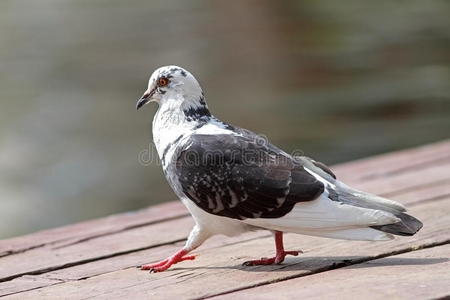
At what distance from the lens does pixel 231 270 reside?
4426 millimetres

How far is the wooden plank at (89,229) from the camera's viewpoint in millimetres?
5246

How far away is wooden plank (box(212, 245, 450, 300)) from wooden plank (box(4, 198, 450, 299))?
10cm

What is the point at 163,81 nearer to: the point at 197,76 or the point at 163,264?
the point at 163,264

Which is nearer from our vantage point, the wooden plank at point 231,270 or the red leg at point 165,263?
the wooden plank at point 231,270

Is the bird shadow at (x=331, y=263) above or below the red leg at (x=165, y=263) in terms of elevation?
below

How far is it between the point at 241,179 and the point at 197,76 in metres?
9.11

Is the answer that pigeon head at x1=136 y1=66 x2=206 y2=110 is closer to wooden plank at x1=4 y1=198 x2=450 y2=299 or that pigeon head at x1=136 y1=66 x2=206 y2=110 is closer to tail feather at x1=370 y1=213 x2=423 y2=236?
wooden plank at x1=4 y1=198 x2=450 y2=299

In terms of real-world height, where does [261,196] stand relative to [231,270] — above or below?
above

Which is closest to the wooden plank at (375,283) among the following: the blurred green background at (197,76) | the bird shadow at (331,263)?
the bird shadow at (331,263)

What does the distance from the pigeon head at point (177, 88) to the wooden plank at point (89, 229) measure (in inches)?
37.6

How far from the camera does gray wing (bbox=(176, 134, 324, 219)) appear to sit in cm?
436

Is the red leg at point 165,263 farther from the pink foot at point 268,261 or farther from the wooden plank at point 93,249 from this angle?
the wooden plank at point 93,249

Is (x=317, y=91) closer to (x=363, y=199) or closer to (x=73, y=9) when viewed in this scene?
(x=73, y=9)

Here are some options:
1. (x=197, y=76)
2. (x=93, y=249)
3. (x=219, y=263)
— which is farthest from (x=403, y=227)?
(x=197, y=76)
